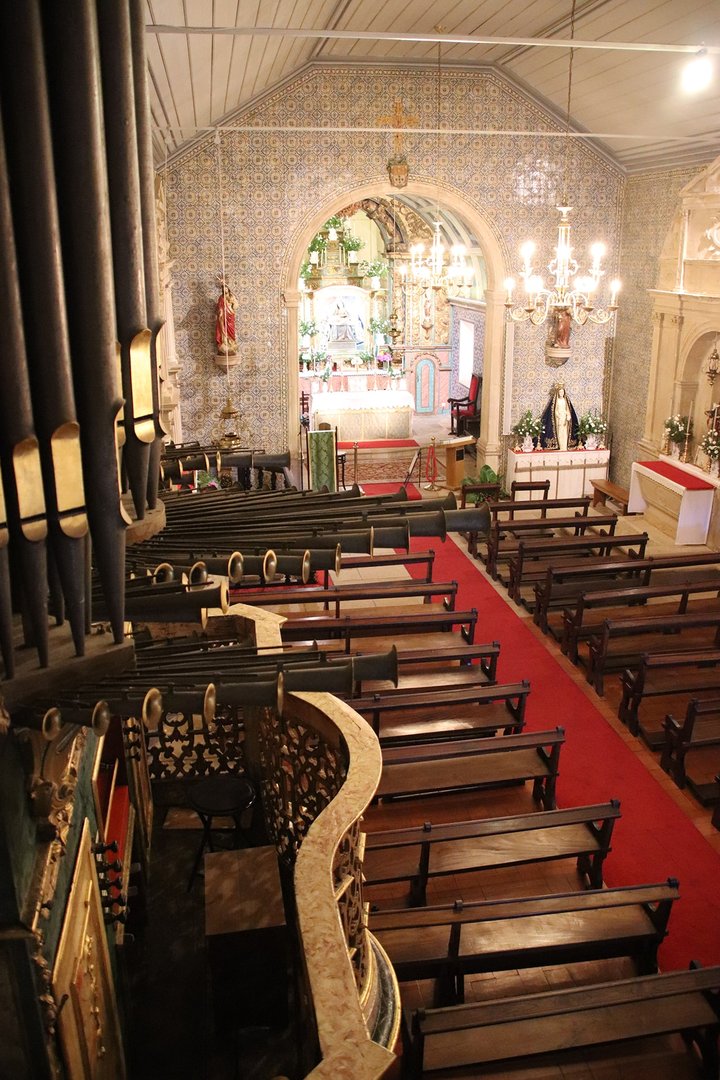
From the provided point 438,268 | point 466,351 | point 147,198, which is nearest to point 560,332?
Result: point 438,268

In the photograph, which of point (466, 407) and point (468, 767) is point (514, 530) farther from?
point (466, 407)

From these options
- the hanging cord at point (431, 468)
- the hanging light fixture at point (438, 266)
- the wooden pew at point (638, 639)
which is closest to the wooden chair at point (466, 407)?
the hanging cord at point (431, 468)

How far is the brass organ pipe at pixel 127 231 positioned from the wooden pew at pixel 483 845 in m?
3.53

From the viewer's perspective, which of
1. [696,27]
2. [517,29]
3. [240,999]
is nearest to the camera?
[240,999]

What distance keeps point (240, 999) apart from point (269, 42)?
30.9 feet

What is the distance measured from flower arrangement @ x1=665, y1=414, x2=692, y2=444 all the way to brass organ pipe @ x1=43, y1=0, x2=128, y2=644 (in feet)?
42.3

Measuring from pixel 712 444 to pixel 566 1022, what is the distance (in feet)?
34.2

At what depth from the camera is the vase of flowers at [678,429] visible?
13.9m

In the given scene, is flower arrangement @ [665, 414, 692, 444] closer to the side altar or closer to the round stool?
the side altar

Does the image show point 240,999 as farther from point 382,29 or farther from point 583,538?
point 382,29

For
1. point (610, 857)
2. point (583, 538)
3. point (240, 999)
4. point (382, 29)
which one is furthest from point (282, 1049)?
point (382, 29)

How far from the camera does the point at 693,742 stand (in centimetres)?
715

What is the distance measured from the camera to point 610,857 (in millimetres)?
6422

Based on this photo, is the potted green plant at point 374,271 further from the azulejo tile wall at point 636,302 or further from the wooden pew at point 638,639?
the wooden pew at point 638,639
